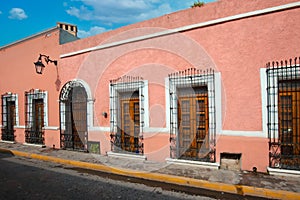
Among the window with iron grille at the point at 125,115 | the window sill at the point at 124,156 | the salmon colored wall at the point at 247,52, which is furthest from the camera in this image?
the window with iron grille at the point at 125,115

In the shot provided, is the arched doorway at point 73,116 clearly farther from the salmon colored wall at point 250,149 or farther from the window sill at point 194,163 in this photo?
the salmon colored wall at point 250,149

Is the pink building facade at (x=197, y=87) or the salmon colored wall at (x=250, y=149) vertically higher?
the pink building facade at (x=197, y=87)

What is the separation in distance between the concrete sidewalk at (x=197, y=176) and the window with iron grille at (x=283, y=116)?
17.5 inches

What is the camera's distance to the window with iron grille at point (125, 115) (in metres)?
6.48

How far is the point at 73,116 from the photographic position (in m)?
7.96

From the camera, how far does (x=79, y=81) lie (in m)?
7.62

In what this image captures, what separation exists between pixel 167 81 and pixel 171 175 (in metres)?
2.52

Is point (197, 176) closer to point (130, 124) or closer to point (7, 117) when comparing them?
point (130, 124)

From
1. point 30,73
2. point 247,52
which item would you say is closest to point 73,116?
point 30,73

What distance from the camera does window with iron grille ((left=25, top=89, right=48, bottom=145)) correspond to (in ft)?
29.1

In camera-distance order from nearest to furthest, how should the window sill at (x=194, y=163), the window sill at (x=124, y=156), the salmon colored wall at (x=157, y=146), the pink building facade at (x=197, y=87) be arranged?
the pink building facade at (x=197, y=87) < the window sill at (x=194, y=163) < the salmon colored wall at (x=157, y=146) < the window sill at (x=124, y=156)

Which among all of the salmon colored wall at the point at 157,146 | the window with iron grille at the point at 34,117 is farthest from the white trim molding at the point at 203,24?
the window with iron grille at the point at 34,117

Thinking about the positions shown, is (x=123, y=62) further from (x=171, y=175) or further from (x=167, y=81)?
(x=171, y=175)

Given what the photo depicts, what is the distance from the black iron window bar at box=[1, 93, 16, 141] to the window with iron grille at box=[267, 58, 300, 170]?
37.1 ft
